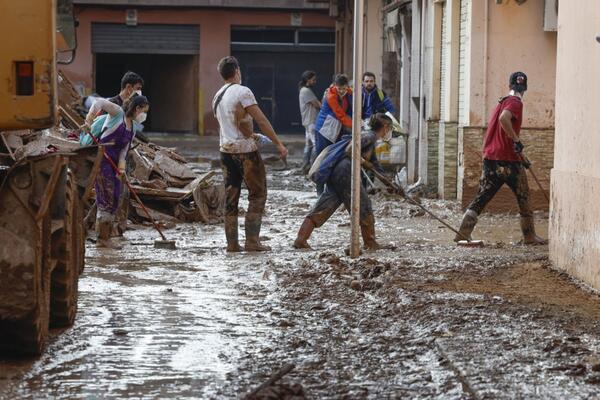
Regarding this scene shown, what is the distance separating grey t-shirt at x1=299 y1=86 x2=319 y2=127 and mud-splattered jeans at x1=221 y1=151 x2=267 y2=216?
37.8ft

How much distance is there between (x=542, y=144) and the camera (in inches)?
661

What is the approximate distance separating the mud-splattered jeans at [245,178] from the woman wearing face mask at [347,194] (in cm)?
51

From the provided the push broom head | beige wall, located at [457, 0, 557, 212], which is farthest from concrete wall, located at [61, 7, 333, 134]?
the push broom head

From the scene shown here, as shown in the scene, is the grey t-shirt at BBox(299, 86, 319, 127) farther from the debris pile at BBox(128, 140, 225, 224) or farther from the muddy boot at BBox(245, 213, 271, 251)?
the muddy boot at BBox(245, 213, 271, 251)

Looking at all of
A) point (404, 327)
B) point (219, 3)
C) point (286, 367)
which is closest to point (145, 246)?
point (404, 327)

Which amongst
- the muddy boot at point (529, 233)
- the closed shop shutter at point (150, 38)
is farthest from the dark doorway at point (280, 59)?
the muddy boot at point (529, 233)

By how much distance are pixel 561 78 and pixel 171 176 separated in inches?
263

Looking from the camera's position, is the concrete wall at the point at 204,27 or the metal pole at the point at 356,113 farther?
the concrete wall at the point at 204,27

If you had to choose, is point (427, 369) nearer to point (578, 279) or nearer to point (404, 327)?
point (404, 327)

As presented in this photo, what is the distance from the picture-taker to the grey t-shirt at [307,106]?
2422 centimetres

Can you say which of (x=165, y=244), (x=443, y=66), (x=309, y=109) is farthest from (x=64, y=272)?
(x=309, y=109)

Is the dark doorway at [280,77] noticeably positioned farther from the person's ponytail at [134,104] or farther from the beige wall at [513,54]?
the person's ponytail at [134,104]

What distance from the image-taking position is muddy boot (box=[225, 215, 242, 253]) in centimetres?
1259

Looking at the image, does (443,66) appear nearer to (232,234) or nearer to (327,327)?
(232,234)
